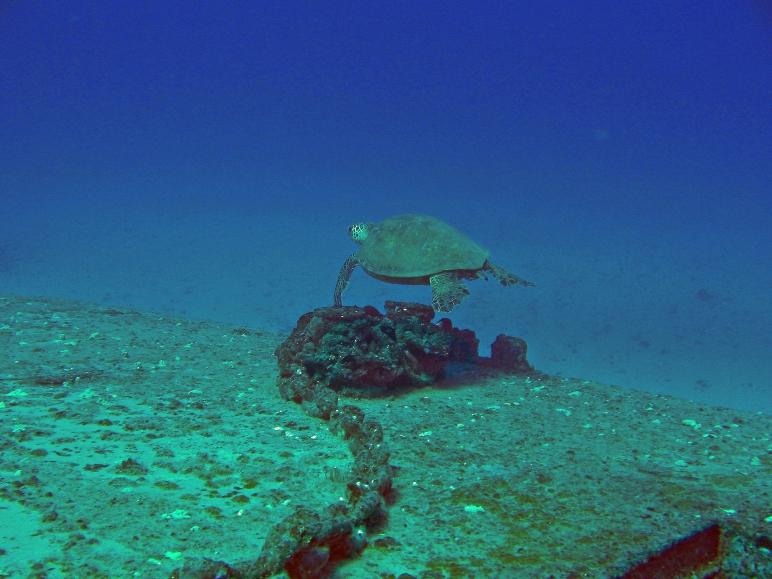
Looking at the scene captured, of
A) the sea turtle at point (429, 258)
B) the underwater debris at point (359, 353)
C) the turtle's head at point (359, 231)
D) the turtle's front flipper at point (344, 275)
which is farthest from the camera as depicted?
the turtle's head at point (359, 231)

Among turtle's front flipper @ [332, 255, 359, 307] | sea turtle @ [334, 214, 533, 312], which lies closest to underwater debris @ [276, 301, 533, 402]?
sea turtle @ [334, 214, 533, 312]

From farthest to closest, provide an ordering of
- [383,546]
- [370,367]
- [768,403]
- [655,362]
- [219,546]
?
[655,362]
[768,403]
[370,367]
[383,546]
[219,546]

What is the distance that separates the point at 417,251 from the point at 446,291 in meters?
0.88

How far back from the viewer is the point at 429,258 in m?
7.96

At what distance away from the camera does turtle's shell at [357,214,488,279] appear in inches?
311

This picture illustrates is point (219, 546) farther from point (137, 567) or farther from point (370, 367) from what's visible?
point (370, 367)

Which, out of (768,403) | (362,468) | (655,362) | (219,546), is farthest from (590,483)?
(655,362)

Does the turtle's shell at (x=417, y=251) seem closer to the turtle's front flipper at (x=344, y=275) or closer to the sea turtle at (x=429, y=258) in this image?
the sea turtle at (x=429, y=258)

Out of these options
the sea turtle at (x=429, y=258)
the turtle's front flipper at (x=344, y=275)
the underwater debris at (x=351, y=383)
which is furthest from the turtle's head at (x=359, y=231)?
the underwater debris at (x=351, y=383)

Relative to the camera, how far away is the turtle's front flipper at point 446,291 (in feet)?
24.1

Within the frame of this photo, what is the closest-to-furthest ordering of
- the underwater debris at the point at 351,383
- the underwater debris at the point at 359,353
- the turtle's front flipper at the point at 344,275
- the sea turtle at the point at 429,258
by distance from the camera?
1. the underwater debris at the point at 351,383
2. the underwater debris at the point at 359,353
3. the sea turtle at the point at 429,258
4. the turtle's front flipper at the point at 344,275

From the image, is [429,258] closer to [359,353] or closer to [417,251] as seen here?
[417,251]

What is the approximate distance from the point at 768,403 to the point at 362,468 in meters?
19.3

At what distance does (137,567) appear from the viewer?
2.69 metres
